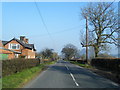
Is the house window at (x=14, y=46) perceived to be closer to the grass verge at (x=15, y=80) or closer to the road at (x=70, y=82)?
the road at (x=70, y=82)

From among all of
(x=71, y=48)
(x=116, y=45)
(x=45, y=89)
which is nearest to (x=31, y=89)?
(x=45, y=89)

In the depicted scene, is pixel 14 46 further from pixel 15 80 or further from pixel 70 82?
pixel 70 82

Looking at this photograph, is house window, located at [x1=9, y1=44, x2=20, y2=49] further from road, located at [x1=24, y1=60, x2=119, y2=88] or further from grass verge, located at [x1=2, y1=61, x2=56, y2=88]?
grass verge, located at [x1=2, y1=61, x2=56, y2=88]

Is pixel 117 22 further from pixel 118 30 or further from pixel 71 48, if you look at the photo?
pixel 71 48

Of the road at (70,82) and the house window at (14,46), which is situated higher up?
the house window at (14,46)

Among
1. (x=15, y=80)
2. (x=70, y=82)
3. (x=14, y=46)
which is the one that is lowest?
(x=70, y=82)

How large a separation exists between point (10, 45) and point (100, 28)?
1044 inches

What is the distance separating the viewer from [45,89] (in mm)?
10688

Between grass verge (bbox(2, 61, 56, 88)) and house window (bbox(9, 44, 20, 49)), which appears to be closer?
grass verge (bbox(2, 61, 56, 88))

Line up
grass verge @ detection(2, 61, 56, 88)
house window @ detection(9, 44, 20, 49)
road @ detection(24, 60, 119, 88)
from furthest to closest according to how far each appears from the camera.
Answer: house window @ detection(9, 44, 20, 49) → road @ detection(24, 60, 119, 88) → grass verge @ detection(2, 61, 56, 88)

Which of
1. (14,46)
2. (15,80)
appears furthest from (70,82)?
(14,46)

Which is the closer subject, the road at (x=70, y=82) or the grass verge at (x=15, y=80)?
the grass verge at (x=15, y=80)

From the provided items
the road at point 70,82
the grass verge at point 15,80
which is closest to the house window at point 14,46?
the road at point 70,82

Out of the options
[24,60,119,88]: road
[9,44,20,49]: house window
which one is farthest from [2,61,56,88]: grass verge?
[9,44,20,49]: house window
